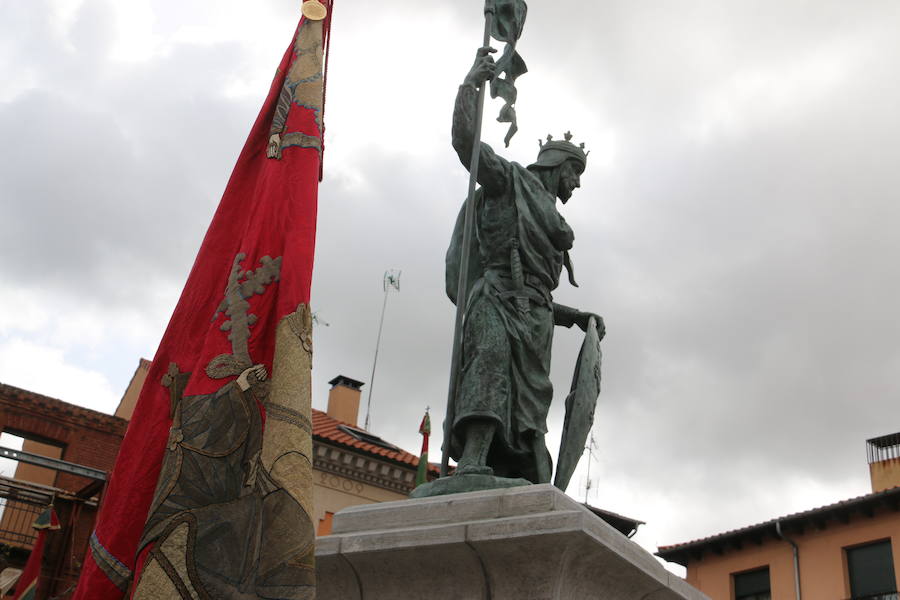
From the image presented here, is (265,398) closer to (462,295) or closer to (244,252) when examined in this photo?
(244,252)

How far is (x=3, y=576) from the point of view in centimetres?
2325

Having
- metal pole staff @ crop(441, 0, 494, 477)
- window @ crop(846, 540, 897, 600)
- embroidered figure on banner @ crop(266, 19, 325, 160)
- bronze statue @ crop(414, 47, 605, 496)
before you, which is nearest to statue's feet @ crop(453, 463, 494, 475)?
bronze statue @ crop(414, 47, 605, 496)

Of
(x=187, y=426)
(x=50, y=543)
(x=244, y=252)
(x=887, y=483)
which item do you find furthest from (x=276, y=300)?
(x=887, y=483)

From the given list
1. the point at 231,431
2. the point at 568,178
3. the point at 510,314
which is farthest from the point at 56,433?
the point at 231,431

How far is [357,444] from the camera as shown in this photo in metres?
27.7

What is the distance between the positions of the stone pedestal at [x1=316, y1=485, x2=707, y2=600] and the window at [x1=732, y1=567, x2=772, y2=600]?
1056 inches

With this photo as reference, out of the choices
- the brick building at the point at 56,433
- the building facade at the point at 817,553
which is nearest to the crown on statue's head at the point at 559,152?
the brick building at the point at 56,433

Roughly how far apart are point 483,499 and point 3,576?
22.3 m

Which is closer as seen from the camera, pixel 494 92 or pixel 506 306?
pixel 506 306

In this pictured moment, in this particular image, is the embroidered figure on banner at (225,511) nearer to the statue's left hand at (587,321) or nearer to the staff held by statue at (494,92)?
the staff held by statue at (494,92)

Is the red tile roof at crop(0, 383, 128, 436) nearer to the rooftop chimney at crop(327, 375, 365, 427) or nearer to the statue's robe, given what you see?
the rooftop chimney at crop(327, 375, 365, 427)

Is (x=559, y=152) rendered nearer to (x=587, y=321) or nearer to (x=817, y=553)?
(x=587, y=321)

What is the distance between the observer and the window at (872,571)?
1035 inches

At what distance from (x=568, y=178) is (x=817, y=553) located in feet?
82.8
